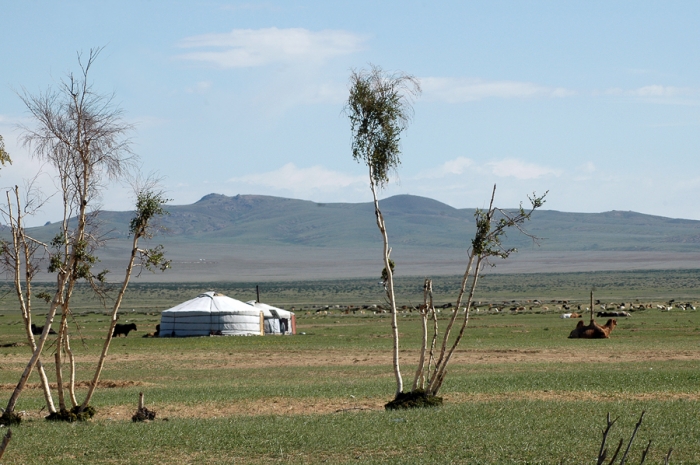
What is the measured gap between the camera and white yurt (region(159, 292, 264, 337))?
158 ft

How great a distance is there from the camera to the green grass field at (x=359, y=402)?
12.2 metres

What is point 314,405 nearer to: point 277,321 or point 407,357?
point 407,357

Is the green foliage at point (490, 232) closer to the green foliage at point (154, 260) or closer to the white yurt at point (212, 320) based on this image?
the green foliage at point (154, 260)

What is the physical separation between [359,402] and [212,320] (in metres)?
30.9

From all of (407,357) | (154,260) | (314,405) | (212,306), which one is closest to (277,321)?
(212,306)

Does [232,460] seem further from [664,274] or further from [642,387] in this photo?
[664,274]

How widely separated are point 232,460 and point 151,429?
2.87m

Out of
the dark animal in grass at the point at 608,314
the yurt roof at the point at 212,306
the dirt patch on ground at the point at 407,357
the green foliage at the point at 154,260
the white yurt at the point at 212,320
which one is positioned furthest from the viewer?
the dark animal in grass at the point at 608,314

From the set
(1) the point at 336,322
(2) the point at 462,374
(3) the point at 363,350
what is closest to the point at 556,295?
(1) the point at 336,322

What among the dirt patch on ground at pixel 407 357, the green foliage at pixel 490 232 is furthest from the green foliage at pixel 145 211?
the dirt patch on ground at pixel 407 357

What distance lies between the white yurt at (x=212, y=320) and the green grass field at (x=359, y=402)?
3.74m

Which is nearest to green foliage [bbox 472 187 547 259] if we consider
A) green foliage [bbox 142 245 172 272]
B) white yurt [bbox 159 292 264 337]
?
green foliage [bbox 142 245 172 272]

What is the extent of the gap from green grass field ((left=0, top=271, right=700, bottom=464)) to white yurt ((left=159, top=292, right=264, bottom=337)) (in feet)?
12.3

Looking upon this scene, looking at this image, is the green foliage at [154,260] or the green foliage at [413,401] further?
the green foliage at [413,401]
